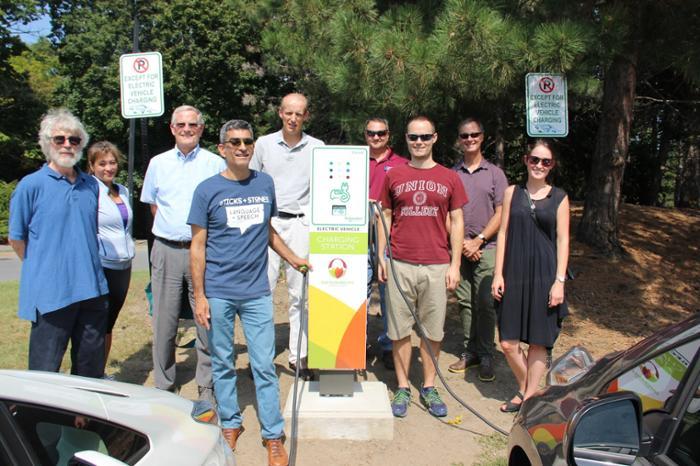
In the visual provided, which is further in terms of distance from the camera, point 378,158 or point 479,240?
point 378,158

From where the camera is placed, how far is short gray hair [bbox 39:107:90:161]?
11.9 feet

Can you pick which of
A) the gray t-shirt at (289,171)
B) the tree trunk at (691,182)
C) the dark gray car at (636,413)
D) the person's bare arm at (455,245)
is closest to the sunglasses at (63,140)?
the gray t-shirt at (289,171)

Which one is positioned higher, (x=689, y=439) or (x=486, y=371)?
(x=689, y=439)

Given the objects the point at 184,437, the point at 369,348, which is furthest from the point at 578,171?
the point at 184,437

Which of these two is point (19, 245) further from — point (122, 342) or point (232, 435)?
point (122, 342)

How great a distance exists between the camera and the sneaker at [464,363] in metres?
5.25

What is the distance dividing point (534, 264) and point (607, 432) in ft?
7.63

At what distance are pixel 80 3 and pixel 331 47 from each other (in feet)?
103

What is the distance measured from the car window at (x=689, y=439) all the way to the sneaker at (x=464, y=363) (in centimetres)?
345

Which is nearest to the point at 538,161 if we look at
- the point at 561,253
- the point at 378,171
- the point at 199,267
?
the point at 561,253

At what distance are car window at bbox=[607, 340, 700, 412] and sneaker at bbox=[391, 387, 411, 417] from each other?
2.38m

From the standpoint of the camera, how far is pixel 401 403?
14.3ft

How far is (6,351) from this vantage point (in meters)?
5.72

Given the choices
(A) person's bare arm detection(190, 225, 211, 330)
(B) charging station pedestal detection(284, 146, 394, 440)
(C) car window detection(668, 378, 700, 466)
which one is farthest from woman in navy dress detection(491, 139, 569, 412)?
(C) car window detection(668, 378, 700, 466)
